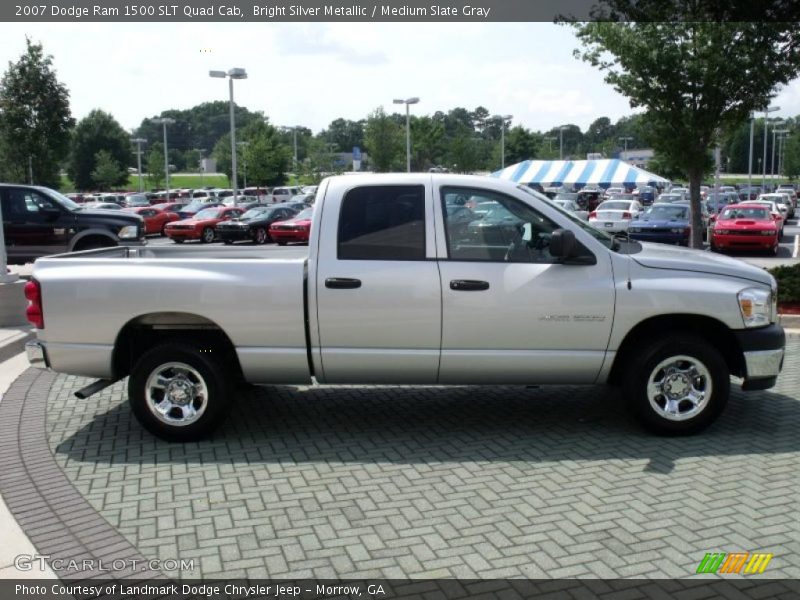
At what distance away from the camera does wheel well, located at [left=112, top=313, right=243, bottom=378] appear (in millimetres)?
→ 6363

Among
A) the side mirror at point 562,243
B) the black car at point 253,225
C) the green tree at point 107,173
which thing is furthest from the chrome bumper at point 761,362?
the green tree at point 107,173

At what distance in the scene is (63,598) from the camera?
397 centimetres

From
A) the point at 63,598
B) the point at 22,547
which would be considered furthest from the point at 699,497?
the point at 22,547

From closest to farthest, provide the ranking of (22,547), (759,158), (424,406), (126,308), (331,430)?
(22,547), (126,308), (331,430), (424,406), (759,158)

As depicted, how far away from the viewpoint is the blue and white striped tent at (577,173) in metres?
44.4

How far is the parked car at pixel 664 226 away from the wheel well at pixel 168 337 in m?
18.8

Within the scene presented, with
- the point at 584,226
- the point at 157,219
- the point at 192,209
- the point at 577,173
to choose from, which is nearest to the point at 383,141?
the point at 577,173

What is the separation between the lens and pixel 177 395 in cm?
638

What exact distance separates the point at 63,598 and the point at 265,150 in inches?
2397

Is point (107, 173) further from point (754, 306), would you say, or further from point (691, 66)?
point (754, 306)

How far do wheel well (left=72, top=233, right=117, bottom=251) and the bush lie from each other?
11245 millimetres

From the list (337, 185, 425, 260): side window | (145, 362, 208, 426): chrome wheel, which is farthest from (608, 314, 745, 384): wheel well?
(145, 362, 208, 426): chrome wheel

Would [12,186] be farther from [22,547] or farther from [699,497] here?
[699,497]

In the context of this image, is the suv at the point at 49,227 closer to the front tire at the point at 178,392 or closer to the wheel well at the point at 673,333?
the front tire at the point at 178,392
